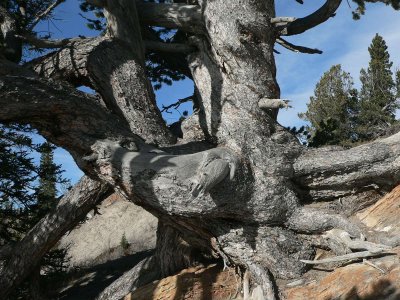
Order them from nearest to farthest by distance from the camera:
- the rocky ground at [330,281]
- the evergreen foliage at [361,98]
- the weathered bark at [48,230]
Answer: the rocky ground at [330,281] < the weathered bark at [48,230] < the evergreen foliage at [361,98]

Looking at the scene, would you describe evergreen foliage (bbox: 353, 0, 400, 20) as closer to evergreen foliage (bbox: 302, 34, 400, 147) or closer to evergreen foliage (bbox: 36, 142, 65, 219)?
evergreen foliage (bbox: 36, 142, 65, 219)

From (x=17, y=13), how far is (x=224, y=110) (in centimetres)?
433

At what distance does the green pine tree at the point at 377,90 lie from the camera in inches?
1049

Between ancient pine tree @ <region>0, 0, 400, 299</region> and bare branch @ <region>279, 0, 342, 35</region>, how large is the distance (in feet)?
0.17

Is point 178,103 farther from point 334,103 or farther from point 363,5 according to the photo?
point 334,103

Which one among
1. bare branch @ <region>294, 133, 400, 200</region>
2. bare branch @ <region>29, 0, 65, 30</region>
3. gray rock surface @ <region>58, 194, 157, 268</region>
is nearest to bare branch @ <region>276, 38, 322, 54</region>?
bare branch @ <region>294, 133, 400, 200</region>

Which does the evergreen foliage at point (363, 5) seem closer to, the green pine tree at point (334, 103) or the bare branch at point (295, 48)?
the bare branch at point (295, 48)

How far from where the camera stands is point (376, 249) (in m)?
3.85

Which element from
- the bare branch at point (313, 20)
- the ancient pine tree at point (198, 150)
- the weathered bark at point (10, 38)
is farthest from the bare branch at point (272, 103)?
the weathered bark at point (10, 38)

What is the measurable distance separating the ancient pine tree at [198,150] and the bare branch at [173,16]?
0.8 inches

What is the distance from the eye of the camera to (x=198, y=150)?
5238 millimetres

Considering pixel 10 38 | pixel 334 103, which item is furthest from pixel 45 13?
pixel 334 103

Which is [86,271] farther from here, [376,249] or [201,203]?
[376,249]

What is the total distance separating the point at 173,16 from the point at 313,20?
225 cm
